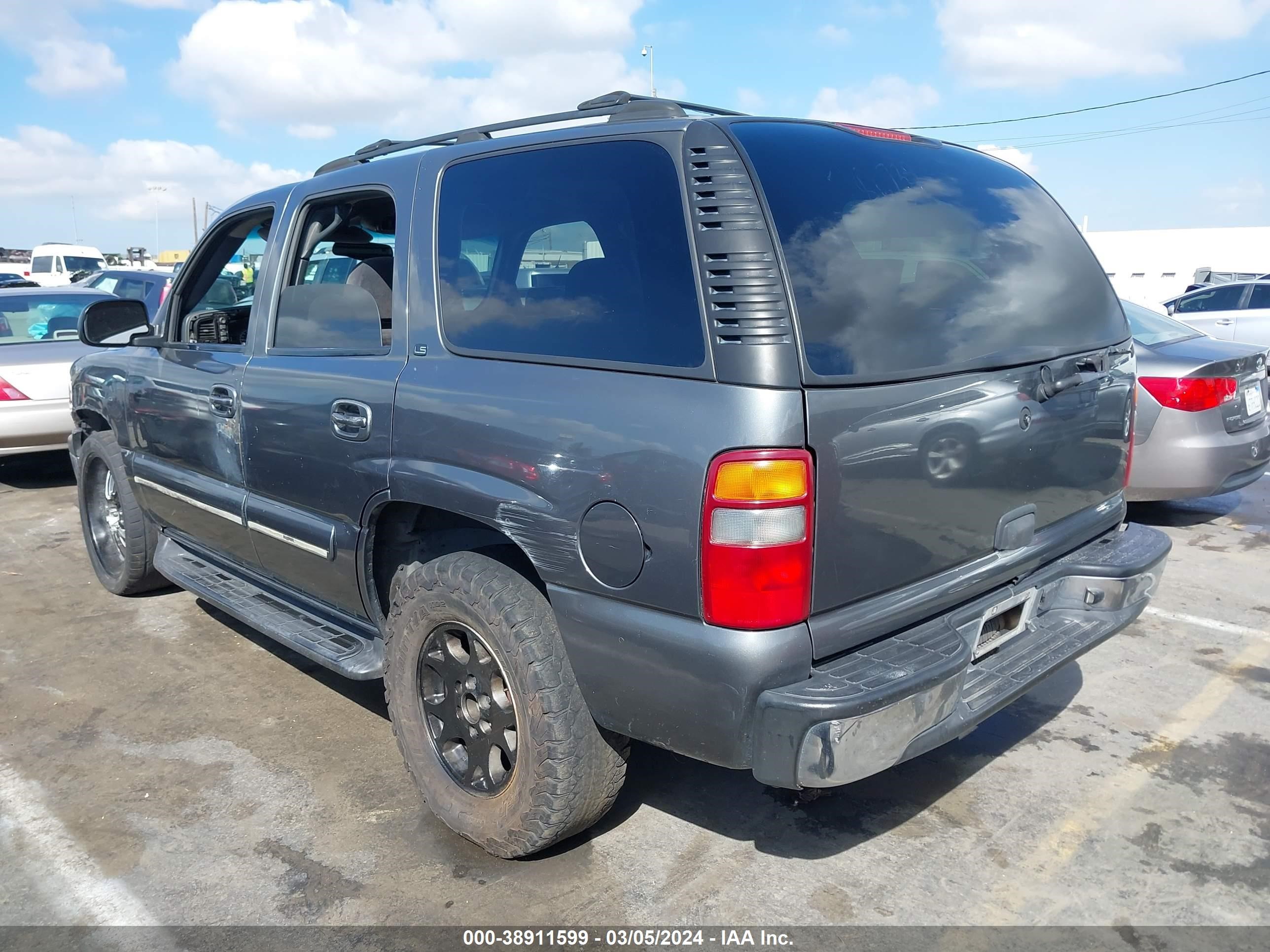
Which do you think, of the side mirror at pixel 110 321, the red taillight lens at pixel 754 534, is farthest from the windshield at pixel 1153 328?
the side mirror at pixel 110 321

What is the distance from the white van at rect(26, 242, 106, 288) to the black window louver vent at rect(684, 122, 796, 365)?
1147 inches

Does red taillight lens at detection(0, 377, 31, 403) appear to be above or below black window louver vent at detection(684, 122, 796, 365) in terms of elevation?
below

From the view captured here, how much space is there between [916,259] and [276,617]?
→ 8.51ft

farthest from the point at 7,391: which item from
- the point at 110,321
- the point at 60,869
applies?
the point at 60,869

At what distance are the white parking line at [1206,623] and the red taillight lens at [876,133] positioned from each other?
3.00 meters

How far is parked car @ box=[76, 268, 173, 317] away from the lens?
34.5ft

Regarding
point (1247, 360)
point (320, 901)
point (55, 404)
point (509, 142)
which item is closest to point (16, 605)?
point (55, 404)

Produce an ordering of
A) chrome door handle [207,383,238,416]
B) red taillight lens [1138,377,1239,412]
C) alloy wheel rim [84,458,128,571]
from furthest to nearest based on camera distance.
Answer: red taillight lens [1138,377,1239,412], alloy wheel rim [84,458,128,571], chrome door handle [207,383,238,416]

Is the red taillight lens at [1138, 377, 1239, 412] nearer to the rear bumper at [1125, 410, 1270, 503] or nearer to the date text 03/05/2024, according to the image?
the rear bumper at [1125, 410, 1270, 503]

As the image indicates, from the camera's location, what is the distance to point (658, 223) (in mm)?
2396

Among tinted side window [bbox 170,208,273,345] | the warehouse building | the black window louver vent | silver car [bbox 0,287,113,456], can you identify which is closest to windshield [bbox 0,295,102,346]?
silver car [bbox 0,287,113,456]

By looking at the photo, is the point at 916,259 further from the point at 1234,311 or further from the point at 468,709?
the point at 1234,311

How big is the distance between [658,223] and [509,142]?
2.41 feet

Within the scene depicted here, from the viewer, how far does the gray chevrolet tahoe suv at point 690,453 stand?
220 centimetres
